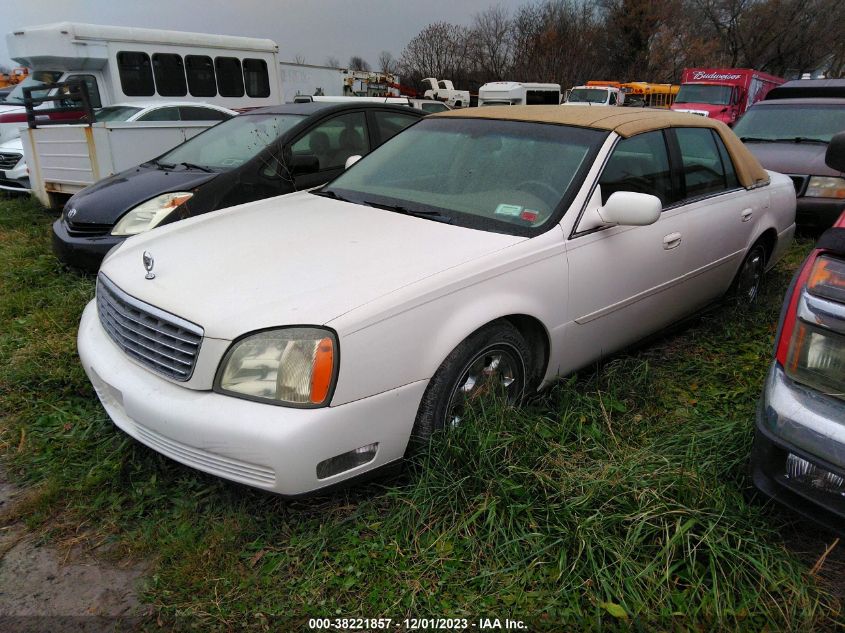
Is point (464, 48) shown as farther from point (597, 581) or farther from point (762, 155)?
point (597, 581)

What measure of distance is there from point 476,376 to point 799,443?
120cm

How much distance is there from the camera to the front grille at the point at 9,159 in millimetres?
8539

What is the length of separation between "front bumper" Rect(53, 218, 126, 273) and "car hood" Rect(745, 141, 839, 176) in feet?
20.5

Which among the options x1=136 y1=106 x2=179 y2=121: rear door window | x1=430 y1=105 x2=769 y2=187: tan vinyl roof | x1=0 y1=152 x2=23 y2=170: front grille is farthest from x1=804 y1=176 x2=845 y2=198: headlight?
x1=0 y1=152 x2=23 y2=170: front grille

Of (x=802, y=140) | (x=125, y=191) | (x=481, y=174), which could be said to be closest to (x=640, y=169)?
(x=481, y=174)

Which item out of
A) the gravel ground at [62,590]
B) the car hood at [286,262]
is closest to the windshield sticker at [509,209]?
the car hood at [286,262]

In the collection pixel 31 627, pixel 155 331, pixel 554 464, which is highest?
pixel 155 331

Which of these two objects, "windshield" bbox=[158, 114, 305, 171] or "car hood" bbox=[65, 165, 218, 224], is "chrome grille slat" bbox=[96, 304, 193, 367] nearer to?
"car hood" bbox=[65, 165, 218, 224]

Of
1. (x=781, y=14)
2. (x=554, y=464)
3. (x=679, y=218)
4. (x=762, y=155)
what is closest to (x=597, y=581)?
(x=554, y=464)

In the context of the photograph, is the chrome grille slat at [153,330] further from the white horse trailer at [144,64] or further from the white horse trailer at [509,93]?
the white horse trailer at [509,93]

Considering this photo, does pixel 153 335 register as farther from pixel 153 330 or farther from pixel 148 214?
pixel 148 214

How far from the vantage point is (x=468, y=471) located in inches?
93.5

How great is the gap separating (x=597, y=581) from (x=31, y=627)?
1.85 meters

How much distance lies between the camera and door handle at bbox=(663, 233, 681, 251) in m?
3.34
